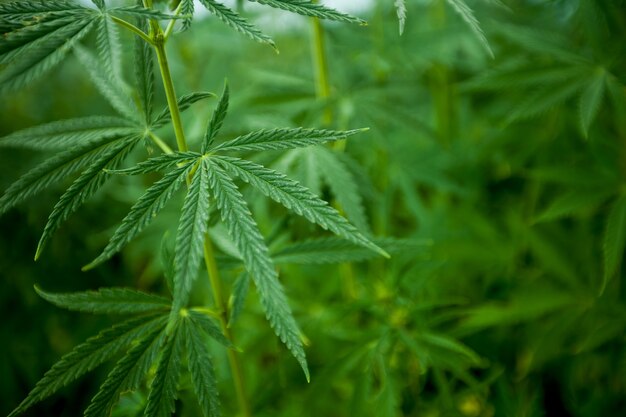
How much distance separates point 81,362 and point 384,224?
801mm

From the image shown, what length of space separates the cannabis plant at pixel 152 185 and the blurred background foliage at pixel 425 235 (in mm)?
227

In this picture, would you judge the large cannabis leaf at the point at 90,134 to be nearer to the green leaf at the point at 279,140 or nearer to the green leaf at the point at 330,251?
the green leaf at the point at 279,140

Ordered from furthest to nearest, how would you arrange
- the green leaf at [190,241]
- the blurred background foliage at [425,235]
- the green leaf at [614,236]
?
the blurred background foliage at [425,235] < the green leaf at [614,236] < the green leaf at [190,241]

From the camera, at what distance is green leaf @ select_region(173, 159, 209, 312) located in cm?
57

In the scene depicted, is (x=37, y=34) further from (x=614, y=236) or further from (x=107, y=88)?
(x=614, y=236)

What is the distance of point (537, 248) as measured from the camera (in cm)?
133

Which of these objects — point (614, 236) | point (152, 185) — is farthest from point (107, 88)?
point (614, 236)

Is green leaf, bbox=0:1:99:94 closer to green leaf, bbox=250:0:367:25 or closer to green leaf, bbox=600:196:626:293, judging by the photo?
green leaf, bbox=250:0:367:25

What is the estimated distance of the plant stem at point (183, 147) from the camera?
2.24 feet

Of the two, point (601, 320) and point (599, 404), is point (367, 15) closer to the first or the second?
point (601, 320)

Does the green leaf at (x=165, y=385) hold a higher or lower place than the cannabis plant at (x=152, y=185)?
lower

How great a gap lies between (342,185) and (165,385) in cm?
50

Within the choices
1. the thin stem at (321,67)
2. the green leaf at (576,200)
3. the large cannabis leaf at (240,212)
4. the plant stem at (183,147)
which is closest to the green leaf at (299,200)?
the large cannabis leaf at (240,212)

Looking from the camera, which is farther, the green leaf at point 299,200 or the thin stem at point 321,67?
the thin stem at point 321,67
